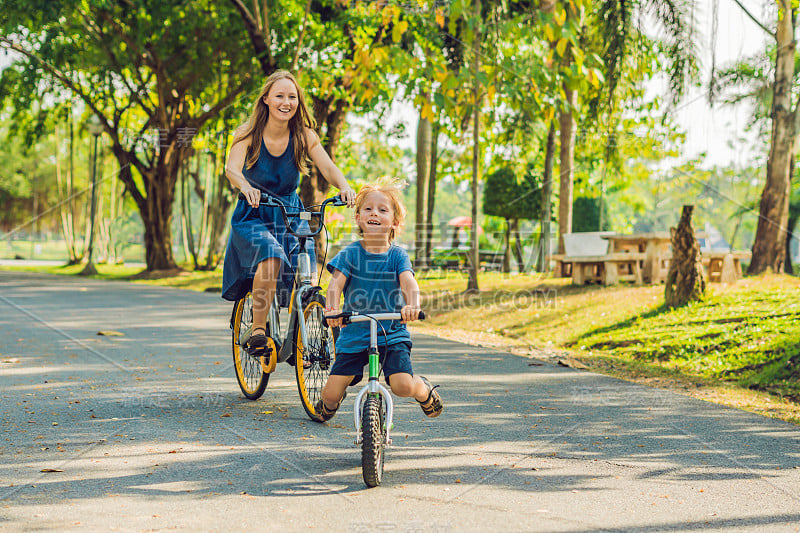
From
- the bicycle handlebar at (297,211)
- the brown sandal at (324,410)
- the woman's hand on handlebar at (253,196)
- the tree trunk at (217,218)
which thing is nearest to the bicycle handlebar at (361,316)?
the brown sandal at (324,410)

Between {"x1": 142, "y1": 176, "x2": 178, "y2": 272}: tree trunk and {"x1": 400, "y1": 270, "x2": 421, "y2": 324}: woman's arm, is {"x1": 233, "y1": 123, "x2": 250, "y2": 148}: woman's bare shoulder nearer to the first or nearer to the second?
{"x1": 400, "y1": 270, "x2": 421, "y2": 324}: woman's arm

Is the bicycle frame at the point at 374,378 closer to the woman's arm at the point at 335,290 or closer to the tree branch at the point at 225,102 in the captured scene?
the woman's arm at the point at 335,290

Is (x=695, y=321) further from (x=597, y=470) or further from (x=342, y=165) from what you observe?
(x=342, y=165)

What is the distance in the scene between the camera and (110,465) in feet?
13.6

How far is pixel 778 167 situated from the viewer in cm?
1349

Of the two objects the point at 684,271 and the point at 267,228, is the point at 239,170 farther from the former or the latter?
the point at 684,271

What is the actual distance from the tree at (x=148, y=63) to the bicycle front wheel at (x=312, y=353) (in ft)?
49.0

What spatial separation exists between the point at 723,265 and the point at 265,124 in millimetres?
9832

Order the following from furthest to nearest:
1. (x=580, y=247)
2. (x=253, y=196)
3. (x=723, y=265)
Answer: (x=580, y=247) < (x=723, y=265) < (x=253, y=196)

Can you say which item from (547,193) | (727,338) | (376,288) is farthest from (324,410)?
(547,193)

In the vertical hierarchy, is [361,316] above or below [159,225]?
below

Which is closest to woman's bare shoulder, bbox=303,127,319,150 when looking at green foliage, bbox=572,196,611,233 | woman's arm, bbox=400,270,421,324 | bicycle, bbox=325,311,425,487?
woman's arm, bbox=400,270,421,324

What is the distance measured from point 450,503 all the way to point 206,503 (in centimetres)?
106

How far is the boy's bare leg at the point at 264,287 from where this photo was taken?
16.6 ft
